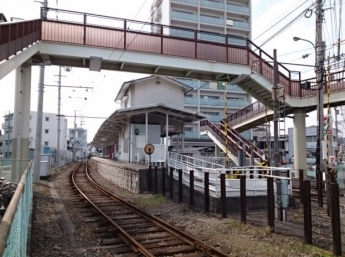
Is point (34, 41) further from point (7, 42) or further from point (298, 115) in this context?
point (298, 115)

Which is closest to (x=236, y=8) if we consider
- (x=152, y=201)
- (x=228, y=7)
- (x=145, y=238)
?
(x=228, y=7)

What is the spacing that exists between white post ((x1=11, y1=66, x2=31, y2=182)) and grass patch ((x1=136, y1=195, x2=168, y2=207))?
16.9 ft

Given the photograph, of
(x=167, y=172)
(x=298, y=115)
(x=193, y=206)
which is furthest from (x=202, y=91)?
(x=193, y=206)

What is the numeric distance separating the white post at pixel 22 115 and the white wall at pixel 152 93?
34.2ft

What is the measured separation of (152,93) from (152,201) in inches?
495

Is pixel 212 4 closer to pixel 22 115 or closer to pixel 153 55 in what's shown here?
pixel 153 55

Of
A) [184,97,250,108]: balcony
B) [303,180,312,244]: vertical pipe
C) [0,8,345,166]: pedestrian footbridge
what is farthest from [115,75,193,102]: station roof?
[184,97,250,108]: balcony

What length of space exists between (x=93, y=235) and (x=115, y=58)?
807 centimetres

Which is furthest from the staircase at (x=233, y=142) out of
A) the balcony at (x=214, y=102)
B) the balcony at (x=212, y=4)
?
the balcony at (x=212, y=4)

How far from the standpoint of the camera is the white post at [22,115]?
44.8 ft

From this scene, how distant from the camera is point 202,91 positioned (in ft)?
199

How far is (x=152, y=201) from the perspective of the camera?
12.8 meters

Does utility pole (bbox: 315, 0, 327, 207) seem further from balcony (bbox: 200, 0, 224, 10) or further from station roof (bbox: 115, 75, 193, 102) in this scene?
balcony (bbox: 200, 0, 224, 10)

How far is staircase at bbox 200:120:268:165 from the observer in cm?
1830
